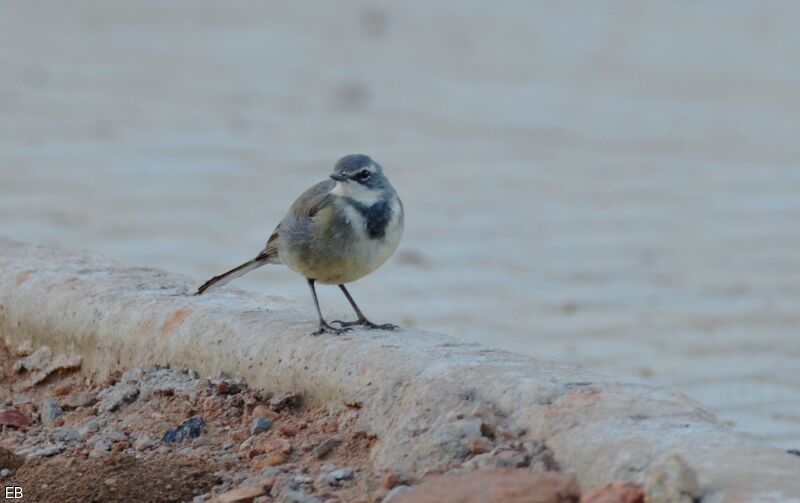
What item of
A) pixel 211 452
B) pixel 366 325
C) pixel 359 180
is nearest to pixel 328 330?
pixel 366 325

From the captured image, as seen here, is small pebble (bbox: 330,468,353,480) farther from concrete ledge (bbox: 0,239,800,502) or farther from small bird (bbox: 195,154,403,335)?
small bird (bbox: 195,154,403,335)

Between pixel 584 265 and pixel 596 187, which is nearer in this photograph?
pixel 584 265

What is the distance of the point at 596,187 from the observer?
522 inches

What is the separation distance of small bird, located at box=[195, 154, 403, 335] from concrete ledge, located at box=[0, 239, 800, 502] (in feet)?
0.67

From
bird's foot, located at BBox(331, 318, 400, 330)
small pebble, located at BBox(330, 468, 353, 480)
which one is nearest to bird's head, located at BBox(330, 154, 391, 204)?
bird's foot, located at BBox(331, 318, 400, 330)

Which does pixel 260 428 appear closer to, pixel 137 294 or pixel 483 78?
pixel 137 294

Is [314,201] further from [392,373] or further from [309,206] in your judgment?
[392,373]

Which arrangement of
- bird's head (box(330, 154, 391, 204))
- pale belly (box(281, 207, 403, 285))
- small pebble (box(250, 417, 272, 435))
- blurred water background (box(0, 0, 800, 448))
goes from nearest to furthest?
1. small pebble (box(250, 417, 272, 435))
2. pale belly (box(281, 207, 403, 285))
3. bird's head (box(330, 154, 391, 204))
4. blurred water background (box(0, 0, 800, 448))

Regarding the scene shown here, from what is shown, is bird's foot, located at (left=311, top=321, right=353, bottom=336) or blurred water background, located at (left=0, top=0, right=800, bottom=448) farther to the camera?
blurred water background, located at (left=0, top=0, right=800, bottom=448)

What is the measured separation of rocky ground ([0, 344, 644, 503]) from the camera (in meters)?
4.23

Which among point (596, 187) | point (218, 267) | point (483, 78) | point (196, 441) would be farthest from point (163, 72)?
point (196, 441)

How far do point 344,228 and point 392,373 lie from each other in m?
1.05

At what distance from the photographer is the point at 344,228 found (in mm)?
5938

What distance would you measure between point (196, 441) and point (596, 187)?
334 inches
